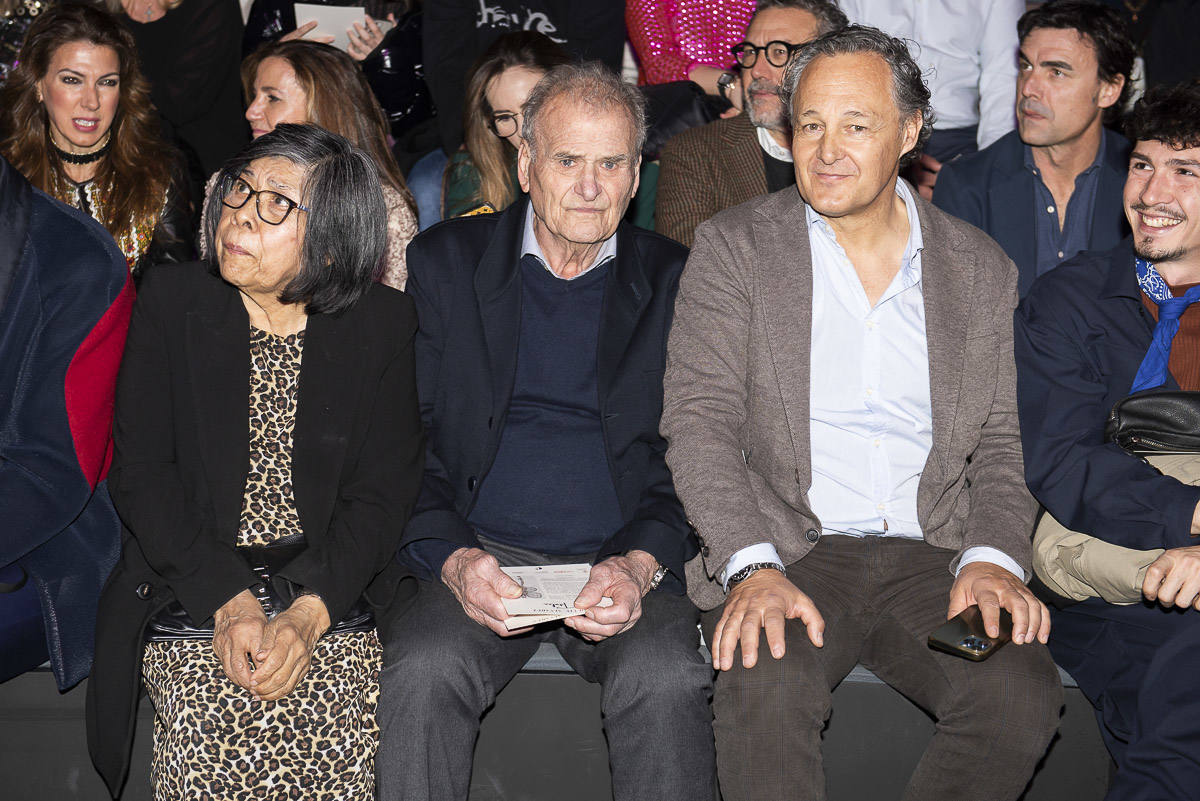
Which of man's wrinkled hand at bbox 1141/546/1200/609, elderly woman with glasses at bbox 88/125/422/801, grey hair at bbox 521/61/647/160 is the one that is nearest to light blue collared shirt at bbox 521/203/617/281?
grey hair at bbox 521/61/647/160

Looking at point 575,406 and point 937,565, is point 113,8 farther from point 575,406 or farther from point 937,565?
point 937,565

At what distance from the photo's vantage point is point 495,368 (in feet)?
9.18

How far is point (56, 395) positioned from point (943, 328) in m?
2.09

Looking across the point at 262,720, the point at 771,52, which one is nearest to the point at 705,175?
the point at 771,52

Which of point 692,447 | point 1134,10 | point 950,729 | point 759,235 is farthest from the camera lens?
point 1134,10

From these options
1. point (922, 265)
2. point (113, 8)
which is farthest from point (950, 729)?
point (113, 8)

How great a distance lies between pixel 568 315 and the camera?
2879 mm

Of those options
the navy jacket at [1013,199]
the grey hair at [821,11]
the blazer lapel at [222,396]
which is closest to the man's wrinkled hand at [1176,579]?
the navy jacket at [1013,199]

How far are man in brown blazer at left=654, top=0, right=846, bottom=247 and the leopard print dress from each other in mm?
1849

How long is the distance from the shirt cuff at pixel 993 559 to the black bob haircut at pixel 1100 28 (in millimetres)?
2079

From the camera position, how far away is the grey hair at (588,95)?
279cm

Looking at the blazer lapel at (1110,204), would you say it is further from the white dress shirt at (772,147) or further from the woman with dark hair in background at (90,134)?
the woman with dark hair in background at (90,134)

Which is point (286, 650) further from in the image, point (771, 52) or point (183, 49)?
point (183, 49)

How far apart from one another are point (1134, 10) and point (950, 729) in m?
3.34
